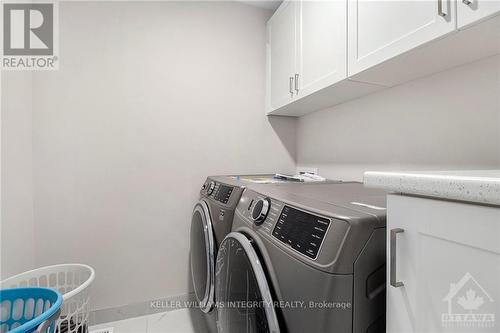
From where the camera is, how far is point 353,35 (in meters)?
1.11

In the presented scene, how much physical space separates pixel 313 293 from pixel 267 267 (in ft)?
0.60

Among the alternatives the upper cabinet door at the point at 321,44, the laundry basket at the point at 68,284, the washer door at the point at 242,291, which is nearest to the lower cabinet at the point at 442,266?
the washer door at the point at 242,291

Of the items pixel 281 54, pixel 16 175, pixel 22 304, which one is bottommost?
pixel 22 304

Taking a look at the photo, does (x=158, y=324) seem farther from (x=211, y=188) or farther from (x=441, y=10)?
(x=441, y=10)

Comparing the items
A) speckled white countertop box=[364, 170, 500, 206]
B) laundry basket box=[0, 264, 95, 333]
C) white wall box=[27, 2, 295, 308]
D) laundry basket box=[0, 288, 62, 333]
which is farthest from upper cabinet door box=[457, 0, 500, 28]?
laundry basket box=[0, 264, 95, 333]

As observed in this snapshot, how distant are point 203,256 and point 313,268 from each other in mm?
943

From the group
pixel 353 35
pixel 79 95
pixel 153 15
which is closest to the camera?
pixel 353 35

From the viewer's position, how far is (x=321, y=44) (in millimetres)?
1341

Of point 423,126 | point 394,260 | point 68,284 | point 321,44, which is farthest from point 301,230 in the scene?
point 68,284

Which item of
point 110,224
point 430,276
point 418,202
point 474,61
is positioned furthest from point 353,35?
point 110,224

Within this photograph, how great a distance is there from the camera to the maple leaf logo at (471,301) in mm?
379

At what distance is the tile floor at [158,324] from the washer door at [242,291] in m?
0.77

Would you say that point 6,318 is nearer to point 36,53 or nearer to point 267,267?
point 267,267

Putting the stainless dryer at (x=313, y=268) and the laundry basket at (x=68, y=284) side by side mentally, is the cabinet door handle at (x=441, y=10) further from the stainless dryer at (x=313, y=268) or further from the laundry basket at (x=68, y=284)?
the laundry basket at (x=68, y=284)
